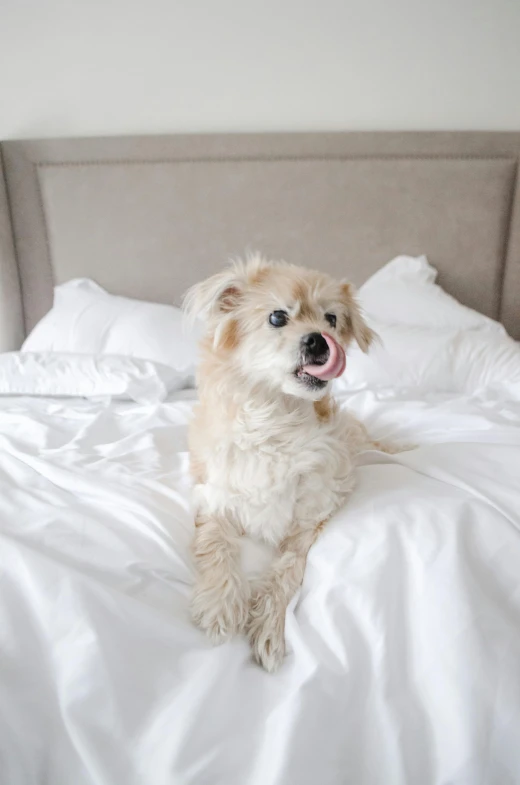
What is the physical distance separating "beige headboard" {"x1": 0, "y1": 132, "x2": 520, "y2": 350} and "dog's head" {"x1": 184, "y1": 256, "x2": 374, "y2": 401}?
1.34 m

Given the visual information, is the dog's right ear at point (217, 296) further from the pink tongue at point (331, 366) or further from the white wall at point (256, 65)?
the white wall at point (256, 65)

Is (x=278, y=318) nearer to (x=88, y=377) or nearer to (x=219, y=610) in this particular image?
(x=219, y=610)

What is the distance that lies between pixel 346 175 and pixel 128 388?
1370mm

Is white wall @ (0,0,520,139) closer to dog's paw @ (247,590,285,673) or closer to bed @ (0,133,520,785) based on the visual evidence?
bed @ (0,133,520,785)

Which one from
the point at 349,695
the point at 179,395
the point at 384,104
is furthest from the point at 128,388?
the point at 384,104

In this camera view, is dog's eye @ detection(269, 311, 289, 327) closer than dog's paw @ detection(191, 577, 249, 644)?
No

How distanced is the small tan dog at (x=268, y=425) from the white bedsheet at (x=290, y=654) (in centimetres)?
7

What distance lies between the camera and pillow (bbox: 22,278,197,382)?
214 centimetres

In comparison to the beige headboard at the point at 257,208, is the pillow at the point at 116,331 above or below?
below

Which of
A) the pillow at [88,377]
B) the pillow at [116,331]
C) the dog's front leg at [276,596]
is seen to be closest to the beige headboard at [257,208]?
the pillow at [116,331]

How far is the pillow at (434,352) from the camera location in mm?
1840

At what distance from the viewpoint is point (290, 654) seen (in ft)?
2.79

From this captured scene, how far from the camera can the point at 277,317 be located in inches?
42.4

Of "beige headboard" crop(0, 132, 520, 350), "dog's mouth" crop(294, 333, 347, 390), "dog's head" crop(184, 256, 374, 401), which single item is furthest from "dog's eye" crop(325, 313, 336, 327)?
"beige headboard" crop(0, 132, 520, 350)
